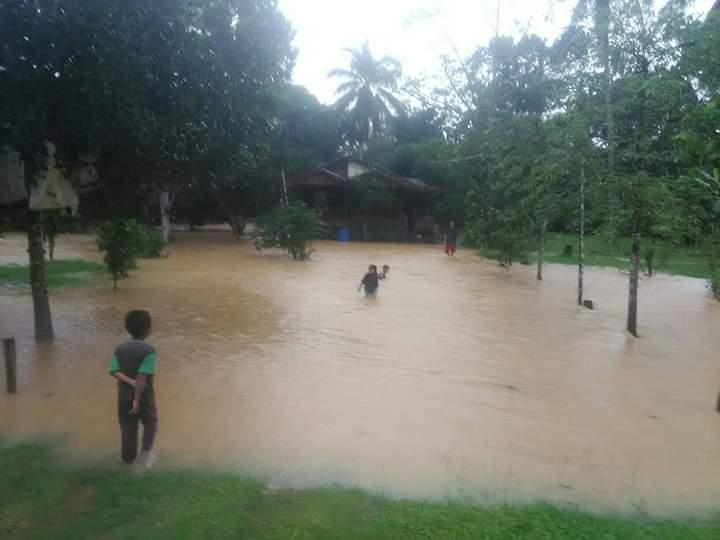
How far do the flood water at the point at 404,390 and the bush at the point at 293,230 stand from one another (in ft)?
27.1

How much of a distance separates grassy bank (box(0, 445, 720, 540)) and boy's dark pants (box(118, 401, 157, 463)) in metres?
0.36

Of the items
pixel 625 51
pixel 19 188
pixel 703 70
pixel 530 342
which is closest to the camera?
pixel 19 188

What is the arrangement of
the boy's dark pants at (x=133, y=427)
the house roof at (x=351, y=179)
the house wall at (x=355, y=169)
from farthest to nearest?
the house wall at (x=355, y=169) → the house roof at (x=351, y=179) → the boy's dark pants at (x=133, y=427)

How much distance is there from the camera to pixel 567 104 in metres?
12.3

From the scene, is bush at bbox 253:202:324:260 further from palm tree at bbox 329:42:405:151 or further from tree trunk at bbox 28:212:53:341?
palm tree at bbox 329:42:405:151

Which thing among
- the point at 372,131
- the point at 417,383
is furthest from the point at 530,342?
the point at 372,131

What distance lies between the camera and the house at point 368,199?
3678cm

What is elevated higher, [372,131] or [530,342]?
[372,131]

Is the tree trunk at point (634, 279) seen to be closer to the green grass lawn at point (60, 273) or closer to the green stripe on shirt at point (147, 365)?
the green stripe on shirt at point (147, 365)

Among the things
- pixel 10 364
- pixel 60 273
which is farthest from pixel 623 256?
pixel 60 273

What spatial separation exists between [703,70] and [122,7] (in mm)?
7482

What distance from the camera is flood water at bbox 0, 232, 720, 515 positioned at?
565 centimetres

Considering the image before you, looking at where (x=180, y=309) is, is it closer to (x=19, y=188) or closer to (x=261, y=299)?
(x=261, y=299)

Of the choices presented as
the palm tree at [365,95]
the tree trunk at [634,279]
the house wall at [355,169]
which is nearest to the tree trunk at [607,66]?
the tree trunk at [634,279]
